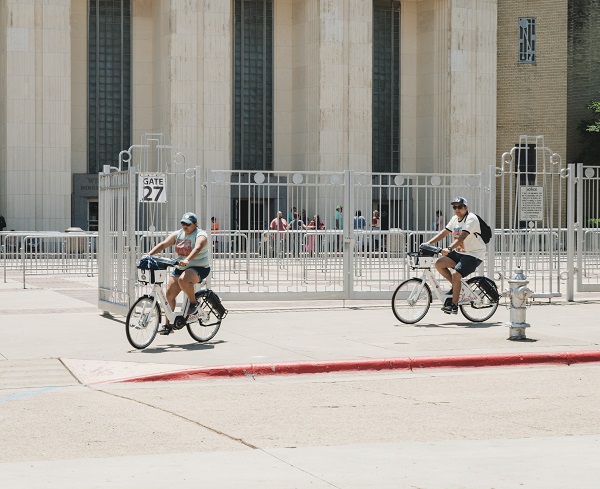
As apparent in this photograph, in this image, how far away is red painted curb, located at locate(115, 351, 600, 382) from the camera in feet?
41.5

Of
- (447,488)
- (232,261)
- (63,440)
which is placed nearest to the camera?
(447,488)

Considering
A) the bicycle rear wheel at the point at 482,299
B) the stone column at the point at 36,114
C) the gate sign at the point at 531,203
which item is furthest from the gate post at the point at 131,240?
the stone column at the point at 36,114

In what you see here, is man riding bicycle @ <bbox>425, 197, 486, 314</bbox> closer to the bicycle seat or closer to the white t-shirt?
the white t-shirt

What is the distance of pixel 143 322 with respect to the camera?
14.3 metres

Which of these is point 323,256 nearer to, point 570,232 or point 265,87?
point 570,232

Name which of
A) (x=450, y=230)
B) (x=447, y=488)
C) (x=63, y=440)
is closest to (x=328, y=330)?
(x=450, y=230)

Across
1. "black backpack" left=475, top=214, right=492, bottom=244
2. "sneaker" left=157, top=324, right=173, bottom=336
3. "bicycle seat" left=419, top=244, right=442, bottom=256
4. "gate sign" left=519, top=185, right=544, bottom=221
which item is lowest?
"sneaker" left=157, top=324, right=173, bottom=336

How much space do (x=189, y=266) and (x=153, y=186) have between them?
14.1 ft

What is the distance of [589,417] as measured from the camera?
1000 cm

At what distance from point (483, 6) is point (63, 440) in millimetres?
42055

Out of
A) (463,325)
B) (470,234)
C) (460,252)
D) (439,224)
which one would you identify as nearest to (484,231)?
(470,234)

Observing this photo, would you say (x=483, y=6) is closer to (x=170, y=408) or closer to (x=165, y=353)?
(x=165, y=353)

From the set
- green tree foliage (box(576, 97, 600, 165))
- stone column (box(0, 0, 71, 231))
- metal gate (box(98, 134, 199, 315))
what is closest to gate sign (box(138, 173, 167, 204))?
metal gate (box(98, 134, 199, 315))

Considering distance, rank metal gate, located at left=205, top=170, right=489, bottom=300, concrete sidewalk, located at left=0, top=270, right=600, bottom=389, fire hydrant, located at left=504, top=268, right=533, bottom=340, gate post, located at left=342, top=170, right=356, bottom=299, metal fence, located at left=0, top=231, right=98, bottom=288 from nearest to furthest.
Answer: concrete sidewalk, located at left=0, top=270, right=600, bottom=389 → fire hydrant, located at left=504, top=268, right=533, bottom=340 → gate post, located at left=342, top=170, right=356, bottom=299 → metal gate, located at left=205, top=170, right=489, bottom=300 → metal fence, located at left=0, top=231, right=98, bottom=288
